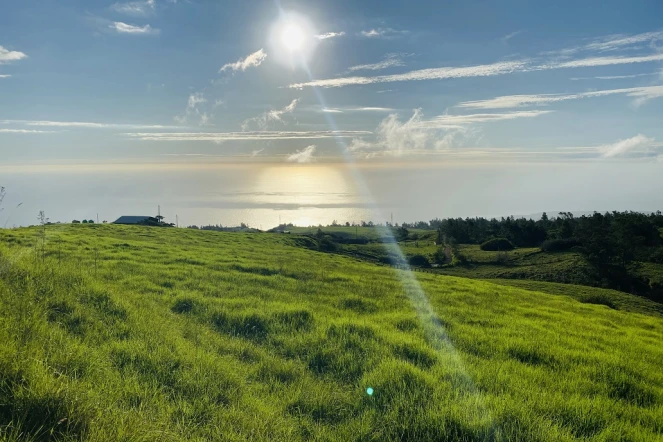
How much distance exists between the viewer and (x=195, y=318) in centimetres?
1002

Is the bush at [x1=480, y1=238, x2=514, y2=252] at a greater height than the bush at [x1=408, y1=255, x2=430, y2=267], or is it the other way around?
the bush at [x1=480, y1=238, x2=514, y2=252]

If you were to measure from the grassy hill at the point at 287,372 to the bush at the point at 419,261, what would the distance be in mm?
68724

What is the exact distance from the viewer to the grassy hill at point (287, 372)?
15.6ft

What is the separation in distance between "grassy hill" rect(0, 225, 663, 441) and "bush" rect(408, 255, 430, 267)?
2706 inches

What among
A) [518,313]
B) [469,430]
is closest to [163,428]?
[469,430]

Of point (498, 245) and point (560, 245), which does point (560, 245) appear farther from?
point (498, 245)

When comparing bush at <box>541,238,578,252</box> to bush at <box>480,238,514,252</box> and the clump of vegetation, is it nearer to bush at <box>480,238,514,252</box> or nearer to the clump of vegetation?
the clump of vegetation

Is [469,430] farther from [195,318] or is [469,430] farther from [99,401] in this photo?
[195,318]

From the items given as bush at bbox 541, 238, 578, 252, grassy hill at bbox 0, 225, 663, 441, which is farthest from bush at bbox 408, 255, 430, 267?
grassy hill at bbox 0, 225, 663, 441

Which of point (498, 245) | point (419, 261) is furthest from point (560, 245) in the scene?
point (419, 261)

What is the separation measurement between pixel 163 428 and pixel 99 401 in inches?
31.2

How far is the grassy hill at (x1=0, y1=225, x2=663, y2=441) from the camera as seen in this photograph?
477cm

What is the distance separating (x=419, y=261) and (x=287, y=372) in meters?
77.5

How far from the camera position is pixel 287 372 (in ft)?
23.0
